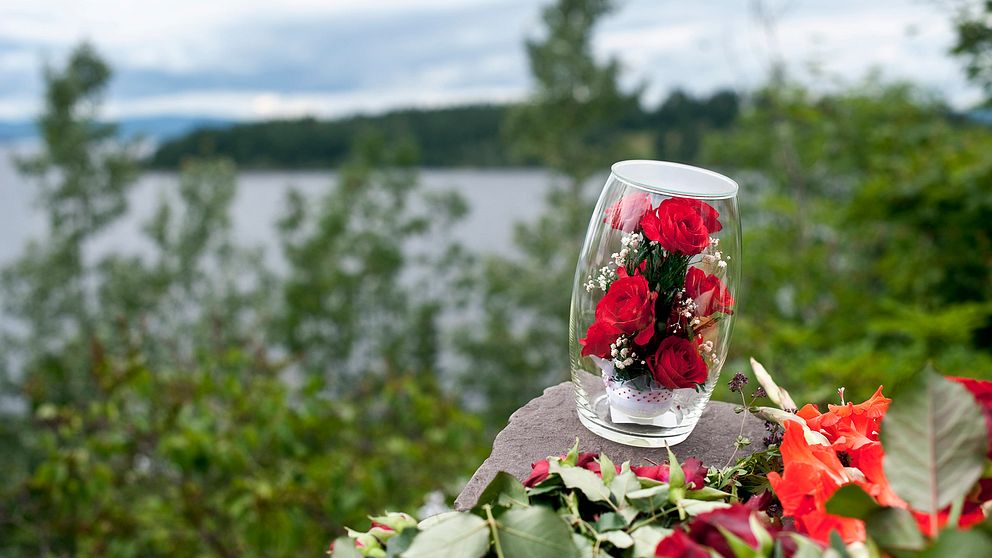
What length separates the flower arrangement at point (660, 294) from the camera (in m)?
1.40

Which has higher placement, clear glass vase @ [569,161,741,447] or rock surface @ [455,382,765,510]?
clear glass vase @ [569,161,741,447]

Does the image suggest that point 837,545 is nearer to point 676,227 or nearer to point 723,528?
point 723,528

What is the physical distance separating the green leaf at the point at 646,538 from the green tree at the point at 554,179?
1453cm

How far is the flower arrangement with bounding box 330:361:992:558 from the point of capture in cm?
71

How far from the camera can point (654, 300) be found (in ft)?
4.59

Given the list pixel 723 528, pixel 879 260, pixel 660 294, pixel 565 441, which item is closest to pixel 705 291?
pixel 660 294

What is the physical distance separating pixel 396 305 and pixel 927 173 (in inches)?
665

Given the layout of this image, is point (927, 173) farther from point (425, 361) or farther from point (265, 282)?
point (265, 282)

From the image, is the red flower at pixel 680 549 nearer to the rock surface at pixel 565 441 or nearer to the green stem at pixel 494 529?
the green stem at pixel 494 529

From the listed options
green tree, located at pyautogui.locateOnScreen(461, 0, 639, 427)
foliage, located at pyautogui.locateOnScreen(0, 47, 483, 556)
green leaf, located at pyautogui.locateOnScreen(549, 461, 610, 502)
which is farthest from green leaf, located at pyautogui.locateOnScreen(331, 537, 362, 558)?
green tree, located at pyautogui.locateOnScreen(461, 0, 639, 427)

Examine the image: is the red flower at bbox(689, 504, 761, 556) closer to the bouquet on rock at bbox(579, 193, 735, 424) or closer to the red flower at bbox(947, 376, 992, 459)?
the red flower at bbox(947, 376, 992, 459)

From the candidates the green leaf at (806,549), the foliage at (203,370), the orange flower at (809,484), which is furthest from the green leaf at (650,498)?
the foliage at (203,370)

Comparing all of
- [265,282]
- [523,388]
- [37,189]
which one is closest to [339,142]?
[265,282]

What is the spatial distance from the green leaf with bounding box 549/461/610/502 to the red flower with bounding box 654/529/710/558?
0.23 m
